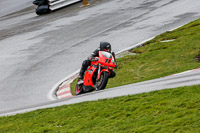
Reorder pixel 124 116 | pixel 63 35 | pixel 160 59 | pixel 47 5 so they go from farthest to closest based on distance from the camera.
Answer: pixel 47 5
pixel 63 35
pixel 160 59
pixel 124 116

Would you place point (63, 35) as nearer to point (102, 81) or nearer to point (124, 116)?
point (102, 81)

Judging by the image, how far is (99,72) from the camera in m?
10.1

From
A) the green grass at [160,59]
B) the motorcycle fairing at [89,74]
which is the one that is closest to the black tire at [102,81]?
the motorcycle fairing at [89,74]

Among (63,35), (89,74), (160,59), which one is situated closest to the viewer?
(89,74)

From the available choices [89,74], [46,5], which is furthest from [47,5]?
[89,74]

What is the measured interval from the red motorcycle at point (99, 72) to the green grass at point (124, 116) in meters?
1.53

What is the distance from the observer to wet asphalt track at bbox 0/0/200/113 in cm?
1314

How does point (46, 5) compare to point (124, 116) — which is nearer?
point (124, 116)

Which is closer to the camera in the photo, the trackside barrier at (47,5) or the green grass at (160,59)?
the green grass at (160,59)

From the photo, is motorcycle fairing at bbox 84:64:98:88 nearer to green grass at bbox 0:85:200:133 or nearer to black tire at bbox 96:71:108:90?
black tire at bbox 96:71:108:90

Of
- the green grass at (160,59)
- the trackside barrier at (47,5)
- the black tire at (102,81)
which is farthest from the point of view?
the trackside barrier at (47,5)

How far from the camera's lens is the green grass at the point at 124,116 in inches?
232

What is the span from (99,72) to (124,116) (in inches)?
133

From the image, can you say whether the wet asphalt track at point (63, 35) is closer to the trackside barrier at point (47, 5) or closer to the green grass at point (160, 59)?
the trackside barrier at point (47, 5)
